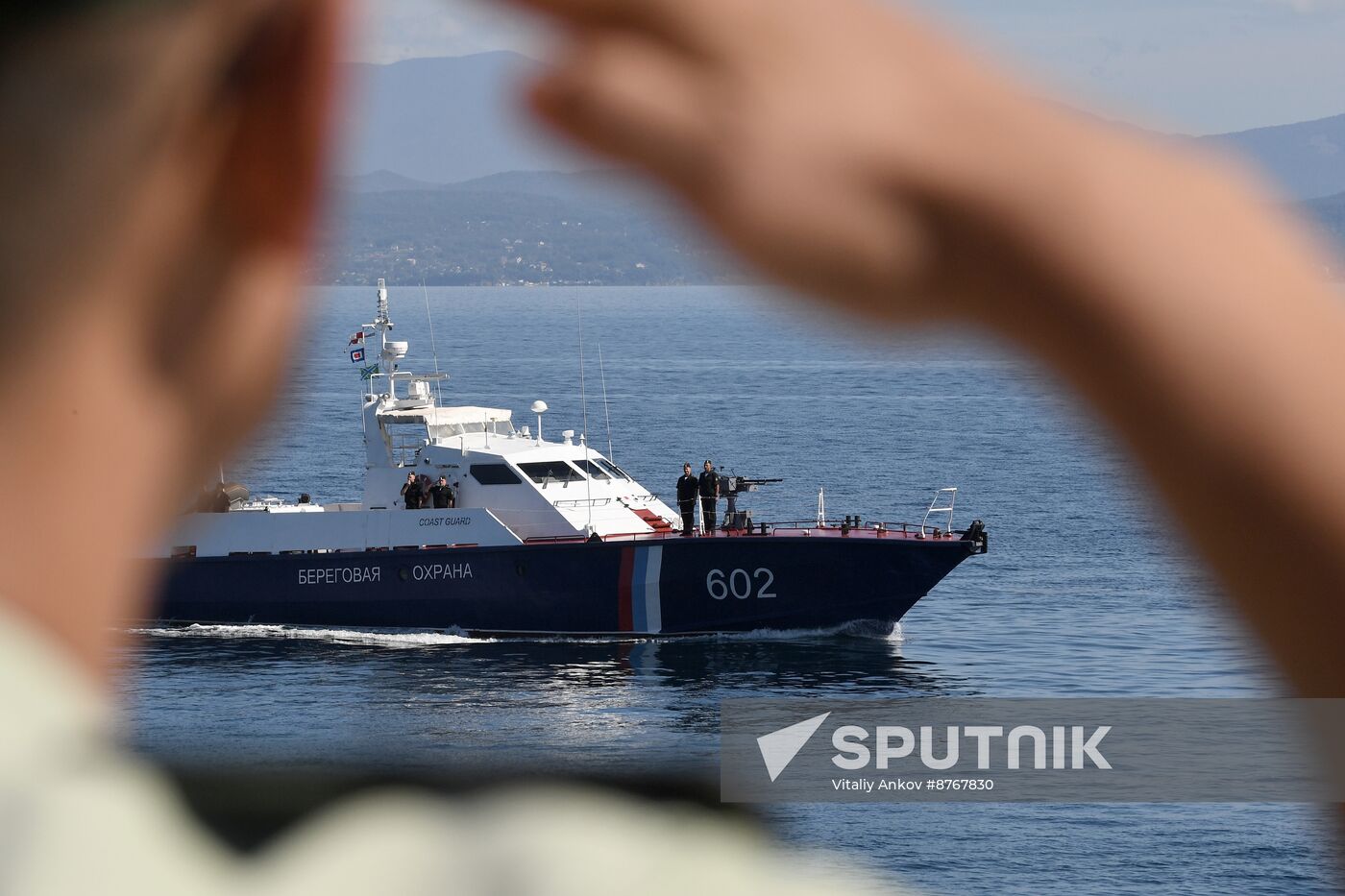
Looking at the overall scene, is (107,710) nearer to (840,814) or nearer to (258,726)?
(840,814)

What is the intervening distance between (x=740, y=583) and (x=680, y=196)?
98.4ft

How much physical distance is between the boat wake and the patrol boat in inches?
11.9

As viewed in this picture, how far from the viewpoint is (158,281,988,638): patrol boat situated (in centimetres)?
2962

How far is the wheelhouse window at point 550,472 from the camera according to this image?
1171 inches

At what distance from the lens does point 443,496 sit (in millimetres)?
29688

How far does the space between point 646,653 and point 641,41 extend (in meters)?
31.3

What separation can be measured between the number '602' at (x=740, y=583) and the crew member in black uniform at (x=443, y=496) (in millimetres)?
5152

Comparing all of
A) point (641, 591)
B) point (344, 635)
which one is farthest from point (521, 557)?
point (344, 635)

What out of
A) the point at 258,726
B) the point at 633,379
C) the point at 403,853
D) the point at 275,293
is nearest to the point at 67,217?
the point at 275,293

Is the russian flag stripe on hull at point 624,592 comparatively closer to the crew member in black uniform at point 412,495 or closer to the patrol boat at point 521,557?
the patrol boat at point 521,557

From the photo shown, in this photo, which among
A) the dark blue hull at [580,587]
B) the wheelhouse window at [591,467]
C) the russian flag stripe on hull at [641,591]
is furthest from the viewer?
the wheelhouse window at [591,467]

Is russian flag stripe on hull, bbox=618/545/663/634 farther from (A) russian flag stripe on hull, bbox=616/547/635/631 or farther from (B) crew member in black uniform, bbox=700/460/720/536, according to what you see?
(B) crew member in black uniform, bbox=700/460/720/536

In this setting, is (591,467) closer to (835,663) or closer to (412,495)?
(412,495)

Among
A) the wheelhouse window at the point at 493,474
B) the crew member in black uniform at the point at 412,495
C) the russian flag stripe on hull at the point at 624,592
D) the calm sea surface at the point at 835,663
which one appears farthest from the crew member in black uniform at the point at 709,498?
the crew member in black uniform at the point at 412,495
